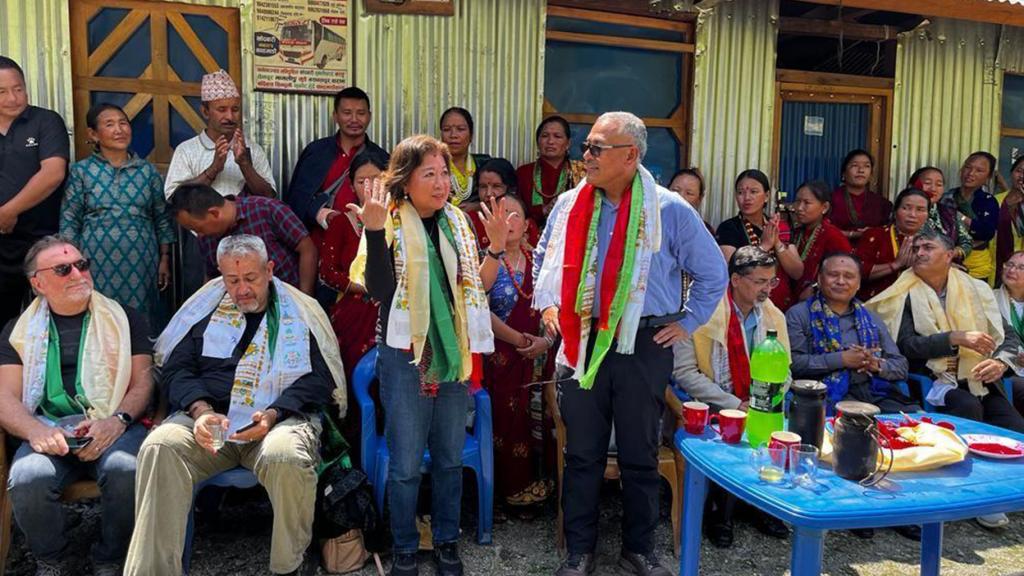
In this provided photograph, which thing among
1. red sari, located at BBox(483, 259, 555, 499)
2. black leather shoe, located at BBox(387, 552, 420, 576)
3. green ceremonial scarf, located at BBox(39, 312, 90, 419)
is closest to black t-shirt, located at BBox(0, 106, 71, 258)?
green ceremonial scarf, located at BBox(39, 312, 90, 419)

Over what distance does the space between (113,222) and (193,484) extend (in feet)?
5.69

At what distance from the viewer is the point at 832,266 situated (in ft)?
13.9

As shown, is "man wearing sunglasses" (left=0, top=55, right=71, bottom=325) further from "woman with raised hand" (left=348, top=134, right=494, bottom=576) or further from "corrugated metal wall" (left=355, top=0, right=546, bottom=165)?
"woman with raised hand" (left=348, top=134, right=494, bottom=576)

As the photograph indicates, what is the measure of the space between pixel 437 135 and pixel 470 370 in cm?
247

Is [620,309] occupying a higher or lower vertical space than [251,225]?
lower

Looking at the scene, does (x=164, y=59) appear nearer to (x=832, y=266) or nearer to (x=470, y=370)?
(x=470, y=370)

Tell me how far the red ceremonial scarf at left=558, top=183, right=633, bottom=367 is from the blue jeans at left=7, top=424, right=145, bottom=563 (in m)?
1.87

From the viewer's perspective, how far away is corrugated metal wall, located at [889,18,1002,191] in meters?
6.30

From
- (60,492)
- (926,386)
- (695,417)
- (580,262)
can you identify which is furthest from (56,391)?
(926,386)

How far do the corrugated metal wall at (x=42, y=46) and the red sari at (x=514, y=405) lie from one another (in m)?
2.92

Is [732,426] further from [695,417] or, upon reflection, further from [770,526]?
[770,526]

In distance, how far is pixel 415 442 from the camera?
3152 millimetres

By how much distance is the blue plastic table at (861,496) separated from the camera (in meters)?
2.26

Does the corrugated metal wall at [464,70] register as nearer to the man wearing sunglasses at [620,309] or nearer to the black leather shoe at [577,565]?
the man wearing sunglasses at [620,309]
